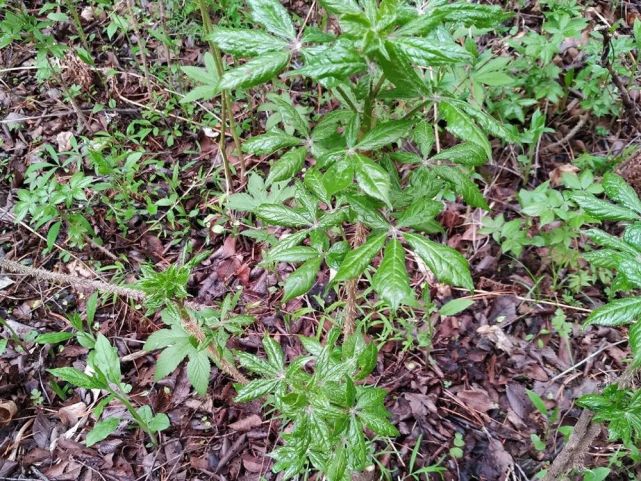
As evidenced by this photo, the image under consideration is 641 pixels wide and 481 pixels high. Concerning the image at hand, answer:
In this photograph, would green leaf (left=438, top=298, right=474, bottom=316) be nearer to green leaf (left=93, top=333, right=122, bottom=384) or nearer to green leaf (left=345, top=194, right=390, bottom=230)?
green leaf (left=345, top=194, right=390, bottom=230)

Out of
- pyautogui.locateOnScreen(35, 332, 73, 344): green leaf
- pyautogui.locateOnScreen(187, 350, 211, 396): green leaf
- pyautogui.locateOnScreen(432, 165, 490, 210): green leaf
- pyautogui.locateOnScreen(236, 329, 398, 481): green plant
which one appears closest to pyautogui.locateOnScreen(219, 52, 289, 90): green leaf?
pyautogui.locateOnScreen(432, 165, 490, 210): green leaf

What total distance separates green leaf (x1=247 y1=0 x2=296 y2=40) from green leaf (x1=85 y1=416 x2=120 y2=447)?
1.83 metres

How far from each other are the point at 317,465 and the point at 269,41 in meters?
1.39

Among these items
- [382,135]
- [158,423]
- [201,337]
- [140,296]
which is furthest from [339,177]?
[158,423]

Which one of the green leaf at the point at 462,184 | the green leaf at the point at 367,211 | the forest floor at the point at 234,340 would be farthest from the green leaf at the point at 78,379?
the green leaf at the point at 462,184

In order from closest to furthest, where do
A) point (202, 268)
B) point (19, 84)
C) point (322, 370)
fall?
point (322, 370)
point (202, 268)
point (19, 84)

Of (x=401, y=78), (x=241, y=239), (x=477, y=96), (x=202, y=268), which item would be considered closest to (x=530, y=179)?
(x=477, y=96)

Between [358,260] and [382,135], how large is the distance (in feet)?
1.05

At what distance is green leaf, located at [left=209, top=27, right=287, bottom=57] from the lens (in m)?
1.23

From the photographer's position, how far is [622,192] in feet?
4.95

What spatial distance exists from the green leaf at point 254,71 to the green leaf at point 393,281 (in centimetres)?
53

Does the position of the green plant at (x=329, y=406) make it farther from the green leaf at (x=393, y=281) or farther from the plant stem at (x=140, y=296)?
the green leaf at (x=393, y=281)

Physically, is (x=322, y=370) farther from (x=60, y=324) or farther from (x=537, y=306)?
(x=60, y=324)

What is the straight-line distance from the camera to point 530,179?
315 cm
